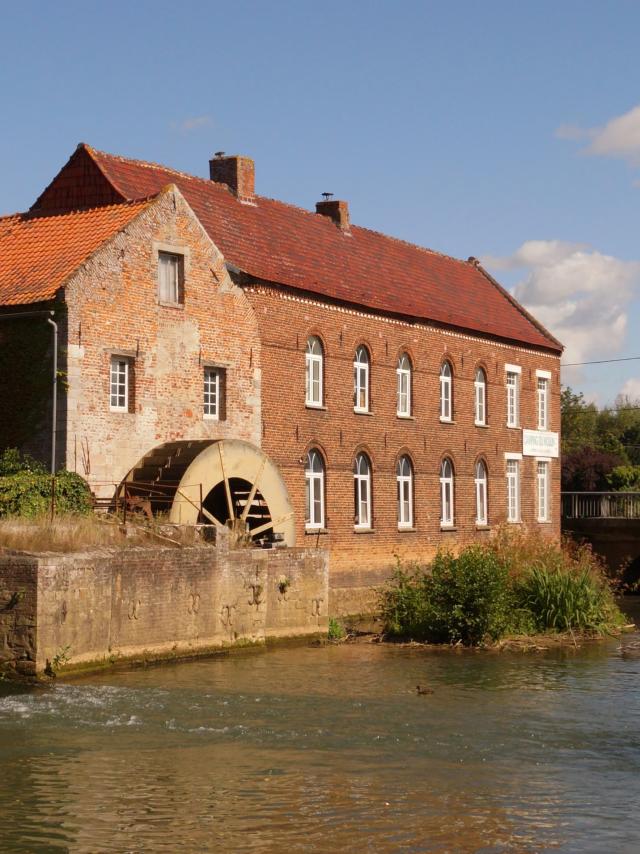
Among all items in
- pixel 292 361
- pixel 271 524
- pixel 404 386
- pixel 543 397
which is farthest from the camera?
pixel 543 397

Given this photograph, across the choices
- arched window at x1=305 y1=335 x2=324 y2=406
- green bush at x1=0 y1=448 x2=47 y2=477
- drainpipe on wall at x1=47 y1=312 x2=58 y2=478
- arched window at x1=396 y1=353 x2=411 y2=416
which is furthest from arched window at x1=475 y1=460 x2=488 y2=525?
green bush at x1=0 y1=448 x2=47 y2=477

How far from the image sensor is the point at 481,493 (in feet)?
118

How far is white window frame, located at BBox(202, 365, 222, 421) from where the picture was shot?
84.6ft

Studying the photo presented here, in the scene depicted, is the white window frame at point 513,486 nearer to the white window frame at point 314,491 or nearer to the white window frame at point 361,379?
the white window frame at point 361,379

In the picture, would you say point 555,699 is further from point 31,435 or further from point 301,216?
point 301,216

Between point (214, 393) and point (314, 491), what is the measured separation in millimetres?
4086

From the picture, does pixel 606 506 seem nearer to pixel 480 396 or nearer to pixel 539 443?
pixel 539 443

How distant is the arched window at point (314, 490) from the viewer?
1136 inches

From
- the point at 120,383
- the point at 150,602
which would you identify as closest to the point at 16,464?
the point at 120,383

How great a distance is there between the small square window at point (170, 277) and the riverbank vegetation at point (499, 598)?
256 inches

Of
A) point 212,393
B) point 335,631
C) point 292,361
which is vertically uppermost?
point 292,361

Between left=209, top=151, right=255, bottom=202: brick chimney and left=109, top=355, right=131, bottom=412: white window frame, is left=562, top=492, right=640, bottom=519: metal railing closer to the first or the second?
left=209, top=151, right=255, bottom=202: brick chimney

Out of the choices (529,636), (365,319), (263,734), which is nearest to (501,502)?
(365,319)

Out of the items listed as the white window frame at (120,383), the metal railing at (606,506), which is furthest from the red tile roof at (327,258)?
the metal railing at (606,506)
